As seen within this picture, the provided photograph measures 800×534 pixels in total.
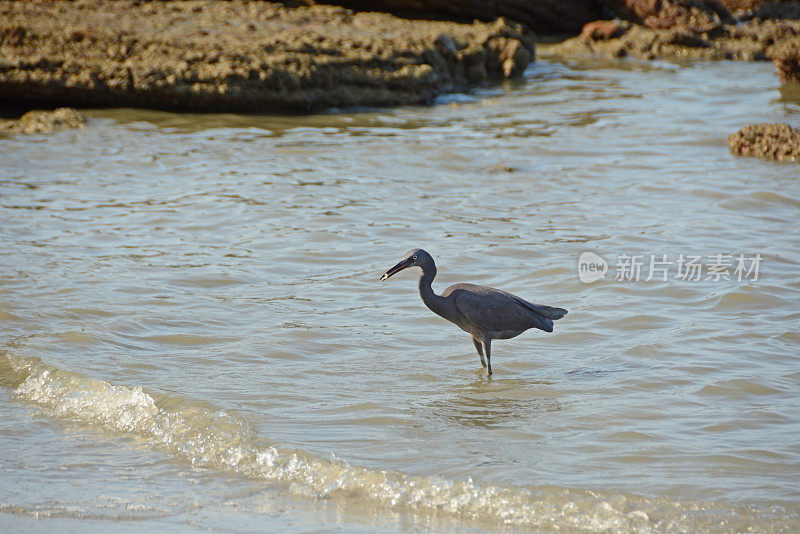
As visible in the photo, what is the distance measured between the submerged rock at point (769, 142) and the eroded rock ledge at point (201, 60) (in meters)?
5.07

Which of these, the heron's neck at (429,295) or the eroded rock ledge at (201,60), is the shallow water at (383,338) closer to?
the heron's neck at (429,295)

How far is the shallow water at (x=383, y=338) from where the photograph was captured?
4422 millimetres

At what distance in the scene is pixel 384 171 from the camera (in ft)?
36.2

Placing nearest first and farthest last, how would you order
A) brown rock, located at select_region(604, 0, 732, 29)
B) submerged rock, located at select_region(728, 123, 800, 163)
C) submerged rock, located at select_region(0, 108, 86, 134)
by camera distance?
submerged rock, located at select_region(728, 123, 800, 163) < submerged rock, located at select_region(0, 108, 86, 134) < brown rock, located at select_region(604, 0, 732, 29)

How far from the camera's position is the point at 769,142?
11.3 metres

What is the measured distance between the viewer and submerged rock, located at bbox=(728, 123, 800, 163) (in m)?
11.2

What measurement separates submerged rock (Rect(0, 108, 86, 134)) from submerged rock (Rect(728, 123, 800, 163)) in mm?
8598

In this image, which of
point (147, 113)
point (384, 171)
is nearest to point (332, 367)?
point (384, 171)

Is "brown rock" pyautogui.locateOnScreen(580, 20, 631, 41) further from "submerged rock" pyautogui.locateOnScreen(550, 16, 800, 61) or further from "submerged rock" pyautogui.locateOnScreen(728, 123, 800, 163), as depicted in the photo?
"submerged rock" pyautogui.locateOnScreen(728, 123, 800, 163)

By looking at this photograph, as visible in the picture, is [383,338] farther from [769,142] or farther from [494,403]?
[769,142]

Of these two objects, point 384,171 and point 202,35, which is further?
point 202,35

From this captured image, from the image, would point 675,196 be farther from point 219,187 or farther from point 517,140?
point 219,187

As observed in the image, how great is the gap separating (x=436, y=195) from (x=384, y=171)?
112cm

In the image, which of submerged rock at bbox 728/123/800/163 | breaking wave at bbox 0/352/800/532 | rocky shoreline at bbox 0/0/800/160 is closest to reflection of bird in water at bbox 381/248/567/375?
breaking wave at bbox 0/352/800/532
